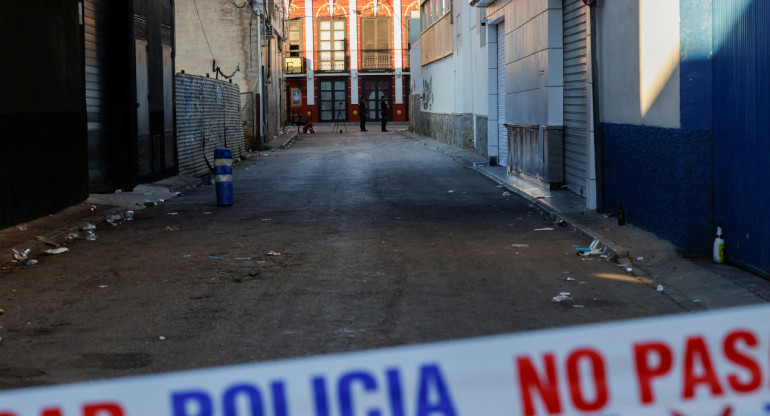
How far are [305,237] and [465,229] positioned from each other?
7.03ft

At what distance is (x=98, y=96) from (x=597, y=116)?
359 inches

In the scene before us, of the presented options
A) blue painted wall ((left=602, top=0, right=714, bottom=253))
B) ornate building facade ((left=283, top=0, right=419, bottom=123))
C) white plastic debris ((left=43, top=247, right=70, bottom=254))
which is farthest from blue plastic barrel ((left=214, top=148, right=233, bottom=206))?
ornate building facade ((left=283, top=0, right=419, bottom=123))

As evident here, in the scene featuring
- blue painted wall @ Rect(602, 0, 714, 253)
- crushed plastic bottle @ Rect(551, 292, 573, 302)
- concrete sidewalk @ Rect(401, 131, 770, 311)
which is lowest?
crushed plastic bottle @ Rect(551, 292, 573, 302)

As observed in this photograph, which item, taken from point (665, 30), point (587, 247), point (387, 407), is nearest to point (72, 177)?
point (587, 247)

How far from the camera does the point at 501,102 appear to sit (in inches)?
1042

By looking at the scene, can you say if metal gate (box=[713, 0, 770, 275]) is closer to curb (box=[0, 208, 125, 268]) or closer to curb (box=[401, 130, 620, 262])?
curb (box=[401, 130, 620, 262])

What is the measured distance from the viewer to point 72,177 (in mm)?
15594

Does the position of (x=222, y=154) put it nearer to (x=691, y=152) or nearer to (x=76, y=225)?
(x=76, y=225)

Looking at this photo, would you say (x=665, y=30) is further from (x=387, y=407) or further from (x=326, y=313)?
(x=387, y=407)

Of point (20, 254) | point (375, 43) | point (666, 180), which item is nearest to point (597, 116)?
point (666, 180)

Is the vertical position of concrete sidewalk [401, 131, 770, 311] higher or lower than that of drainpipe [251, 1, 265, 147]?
lower

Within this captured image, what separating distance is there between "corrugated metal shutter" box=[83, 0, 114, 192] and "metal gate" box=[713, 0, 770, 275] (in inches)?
447

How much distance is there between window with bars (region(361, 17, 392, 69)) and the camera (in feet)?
250

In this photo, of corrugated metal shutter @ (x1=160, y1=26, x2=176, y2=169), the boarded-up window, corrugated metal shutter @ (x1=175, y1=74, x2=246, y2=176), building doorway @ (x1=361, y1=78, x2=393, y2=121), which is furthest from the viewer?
building doorway @ (x1=361, y1=78, x2=393, y2=121)
